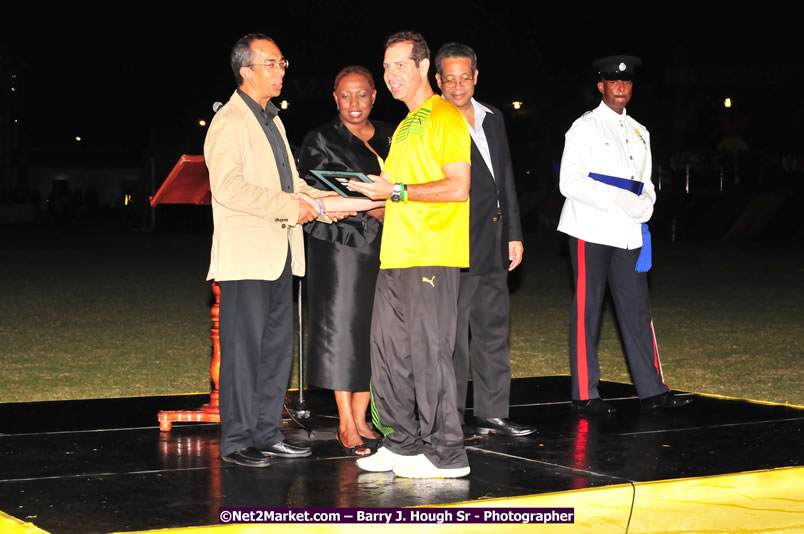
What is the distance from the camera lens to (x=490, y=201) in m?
5.88

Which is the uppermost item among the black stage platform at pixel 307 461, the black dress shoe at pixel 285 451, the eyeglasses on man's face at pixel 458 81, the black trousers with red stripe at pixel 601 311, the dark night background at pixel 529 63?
the dark night background at pixel 529 63

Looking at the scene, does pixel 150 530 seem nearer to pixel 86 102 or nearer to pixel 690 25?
pixel 690 25

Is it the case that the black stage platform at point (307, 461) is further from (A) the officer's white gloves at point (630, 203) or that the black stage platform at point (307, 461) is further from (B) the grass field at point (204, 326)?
(B) the grass field at point (204, 326)

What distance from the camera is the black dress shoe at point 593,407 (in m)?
6.53

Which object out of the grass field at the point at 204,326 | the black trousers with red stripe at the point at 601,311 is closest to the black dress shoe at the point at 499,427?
the black trousers with red stripe at the point at 601,311

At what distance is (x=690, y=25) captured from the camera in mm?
37969

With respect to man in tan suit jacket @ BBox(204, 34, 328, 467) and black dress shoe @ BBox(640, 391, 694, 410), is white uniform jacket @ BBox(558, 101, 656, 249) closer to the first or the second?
black dress shoe @ BBox(640, 391, 694, 410)

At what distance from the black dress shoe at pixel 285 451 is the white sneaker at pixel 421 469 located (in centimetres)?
56

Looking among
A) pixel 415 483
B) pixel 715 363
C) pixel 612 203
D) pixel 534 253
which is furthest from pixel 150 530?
pixel 534 253

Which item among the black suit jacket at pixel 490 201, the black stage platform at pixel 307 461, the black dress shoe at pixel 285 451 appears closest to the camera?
the black stage platform at pixel 307 461

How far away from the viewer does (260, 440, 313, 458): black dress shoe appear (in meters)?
5.30

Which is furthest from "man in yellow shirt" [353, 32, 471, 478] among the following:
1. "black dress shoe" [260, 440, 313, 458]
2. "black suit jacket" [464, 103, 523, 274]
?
"black suit jacket" [464, 103, 523, 274]

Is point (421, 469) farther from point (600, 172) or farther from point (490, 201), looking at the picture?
point (600, 172)

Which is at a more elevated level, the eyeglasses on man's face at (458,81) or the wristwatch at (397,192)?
the eyeglasses on man's face at (458,81)
